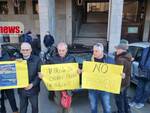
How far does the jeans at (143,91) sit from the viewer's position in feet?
15.6

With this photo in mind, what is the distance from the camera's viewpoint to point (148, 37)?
12344 mm

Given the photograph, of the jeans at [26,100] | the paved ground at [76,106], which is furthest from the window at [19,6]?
the jeans at [26,100]

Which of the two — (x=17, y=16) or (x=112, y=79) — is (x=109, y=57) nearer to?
(x=112, y=79)

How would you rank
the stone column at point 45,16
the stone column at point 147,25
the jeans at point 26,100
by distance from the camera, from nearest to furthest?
the jeans at point 26,100 < the stone column at point 45,16 < the stone column at point 147,25

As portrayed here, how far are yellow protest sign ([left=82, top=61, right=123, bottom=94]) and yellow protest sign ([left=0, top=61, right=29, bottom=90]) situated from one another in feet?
3.46

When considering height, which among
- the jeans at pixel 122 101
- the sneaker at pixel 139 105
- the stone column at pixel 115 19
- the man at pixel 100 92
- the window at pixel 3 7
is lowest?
the sneaker at pixel 139 105

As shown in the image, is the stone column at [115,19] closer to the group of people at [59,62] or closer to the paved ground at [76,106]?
the paved ground at [76,106]

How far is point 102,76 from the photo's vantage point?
3730 millimetres

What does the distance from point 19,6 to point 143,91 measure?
10547mm

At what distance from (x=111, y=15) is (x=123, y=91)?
4915mm

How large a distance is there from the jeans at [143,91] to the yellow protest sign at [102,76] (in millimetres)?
1347

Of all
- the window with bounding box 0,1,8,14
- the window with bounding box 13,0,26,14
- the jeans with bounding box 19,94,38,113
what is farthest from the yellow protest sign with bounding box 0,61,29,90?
the window with bounding box 0,1,8,14

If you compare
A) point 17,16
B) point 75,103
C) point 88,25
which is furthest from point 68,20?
point 75,103

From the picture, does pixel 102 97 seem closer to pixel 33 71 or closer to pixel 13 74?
pixel 33 71
